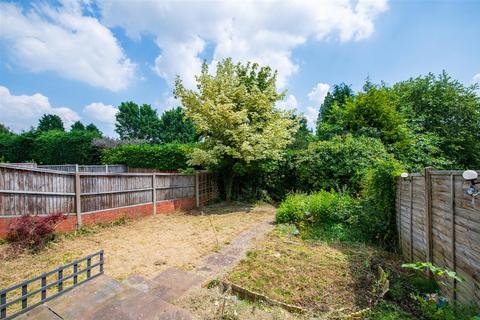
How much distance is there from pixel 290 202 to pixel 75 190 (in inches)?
240

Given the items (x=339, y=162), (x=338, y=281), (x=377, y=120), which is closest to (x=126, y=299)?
(x=338, y=281)

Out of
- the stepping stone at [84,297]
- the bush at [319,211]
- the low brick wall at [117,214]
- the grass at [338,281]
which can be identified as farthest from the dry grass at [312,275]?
the low brick wall at [117,214]

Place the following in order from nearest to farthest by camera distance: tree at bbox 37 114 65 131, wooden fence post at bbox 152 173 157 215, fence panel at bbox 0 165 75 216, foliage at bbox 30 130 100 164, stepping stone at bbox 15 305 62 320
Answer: stepping stone at bbox 15 305 62 320, fence panel at bbox 0 165 75 216, wooden fence post at bbox 152 173 157 215, foliage at bbox 30 130 100 164, tree at bbox 37 114 65 131

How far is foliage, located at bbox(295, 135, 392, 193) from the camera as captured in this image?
8961mm

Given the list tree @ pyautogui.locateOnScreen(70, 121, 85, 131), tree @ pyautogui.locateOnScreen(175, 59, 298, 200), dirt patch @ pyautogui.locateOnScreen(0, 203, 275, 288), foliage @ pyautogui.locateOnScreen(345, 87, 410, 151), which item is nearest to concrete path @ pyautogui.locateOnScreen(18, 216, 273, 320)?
dirt patch @ pyautogui.locateOnScreen(0, 203, 275, 288)

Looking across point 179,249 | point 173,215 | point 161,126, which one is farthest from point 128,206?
point 161,126

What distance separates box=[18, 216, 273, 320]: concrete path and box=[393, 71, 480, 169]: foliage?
636 inches

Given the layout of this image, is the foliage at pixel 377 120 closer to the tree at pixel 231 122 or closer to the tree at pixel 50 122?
the tree at pixel 231 122

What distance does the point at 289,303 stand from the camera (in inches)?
120

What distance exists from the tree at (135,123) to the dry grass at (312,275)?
38.9 m

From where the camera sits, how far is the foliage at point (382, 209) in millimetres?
5352

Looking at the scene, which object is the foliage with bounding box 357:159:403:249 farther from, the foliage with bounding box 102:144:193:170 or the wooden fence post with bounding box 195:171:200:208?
the foliage with bounding box 102:144:193:170

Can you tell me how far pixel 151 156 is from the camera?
13781mm

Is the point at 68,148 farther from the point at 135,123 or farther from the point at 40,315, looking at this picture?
the point at 135,123
